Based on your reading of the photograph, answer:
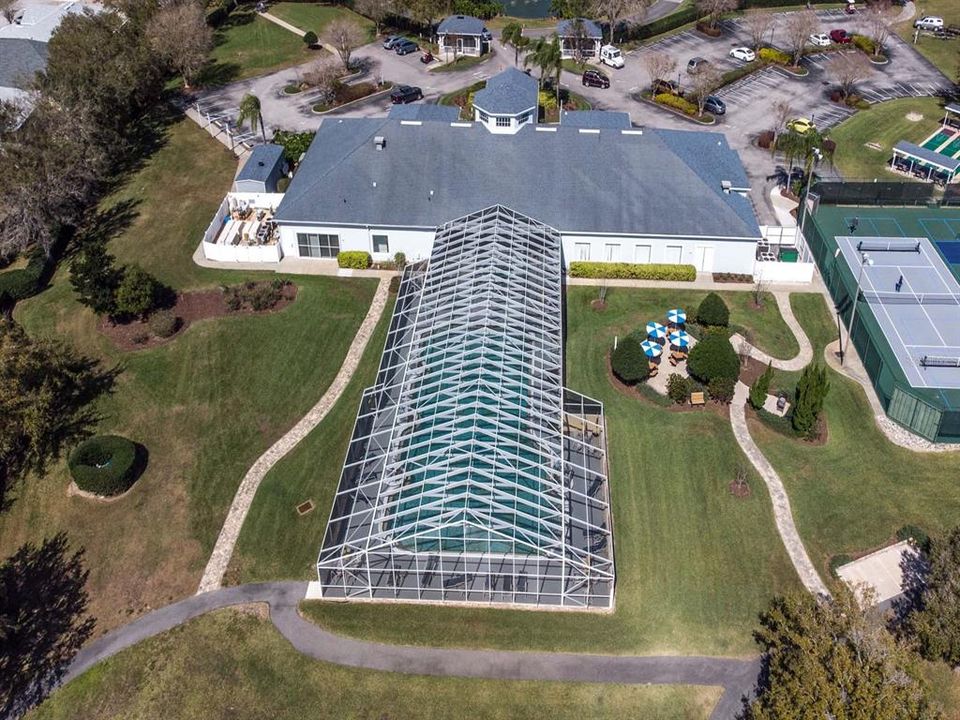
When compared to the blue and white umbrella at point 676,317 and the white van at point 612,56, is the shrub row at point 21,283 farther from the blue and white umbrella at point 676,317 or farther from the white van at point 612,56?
the white van at point 612,56

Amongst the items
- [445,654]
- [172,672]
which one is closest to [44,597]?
[172,672]

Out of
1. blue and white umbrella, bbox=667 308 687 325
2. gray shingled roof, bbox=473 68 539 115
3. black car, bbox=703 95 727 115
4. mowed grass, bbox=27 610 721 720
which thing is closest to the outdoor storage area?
blue and white umbrella, bbox=667 308 687 325

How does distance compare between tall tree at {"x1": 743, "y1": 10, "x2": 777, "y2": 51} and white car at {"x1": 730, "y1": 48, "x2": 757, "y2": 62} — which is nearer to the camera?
tall tree at {"x1": 743, "y1": 10, "x2": 777, "y2": 51}

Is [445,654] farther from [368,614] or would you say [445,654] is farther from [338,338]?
[338,338]

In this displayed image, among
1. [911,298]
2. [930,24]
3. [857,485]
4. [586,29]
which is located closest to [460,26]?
[586,29]

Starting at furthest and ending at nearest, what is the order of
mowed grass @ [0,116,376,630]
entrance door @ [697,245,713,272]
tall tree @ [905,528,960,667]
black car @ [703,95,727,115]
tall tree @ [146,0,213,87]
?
tall tree @ [146,0,213,87], black car @ [703,95,727,115], entrance door @ [697,245,713,272], mowed grass @ [0,116,376,630], tall tree @ [905,528,960,667]

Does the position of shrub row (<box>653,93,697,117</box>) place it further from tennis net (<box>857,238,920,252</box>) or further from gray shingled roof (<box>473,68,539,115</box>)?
tennis net (<box>857,238,920,252</box>)

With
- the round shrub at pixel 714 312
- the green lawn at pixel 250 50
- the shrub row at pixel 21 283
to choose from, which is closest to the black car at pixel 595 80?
the green lawn at pixel 250 50
